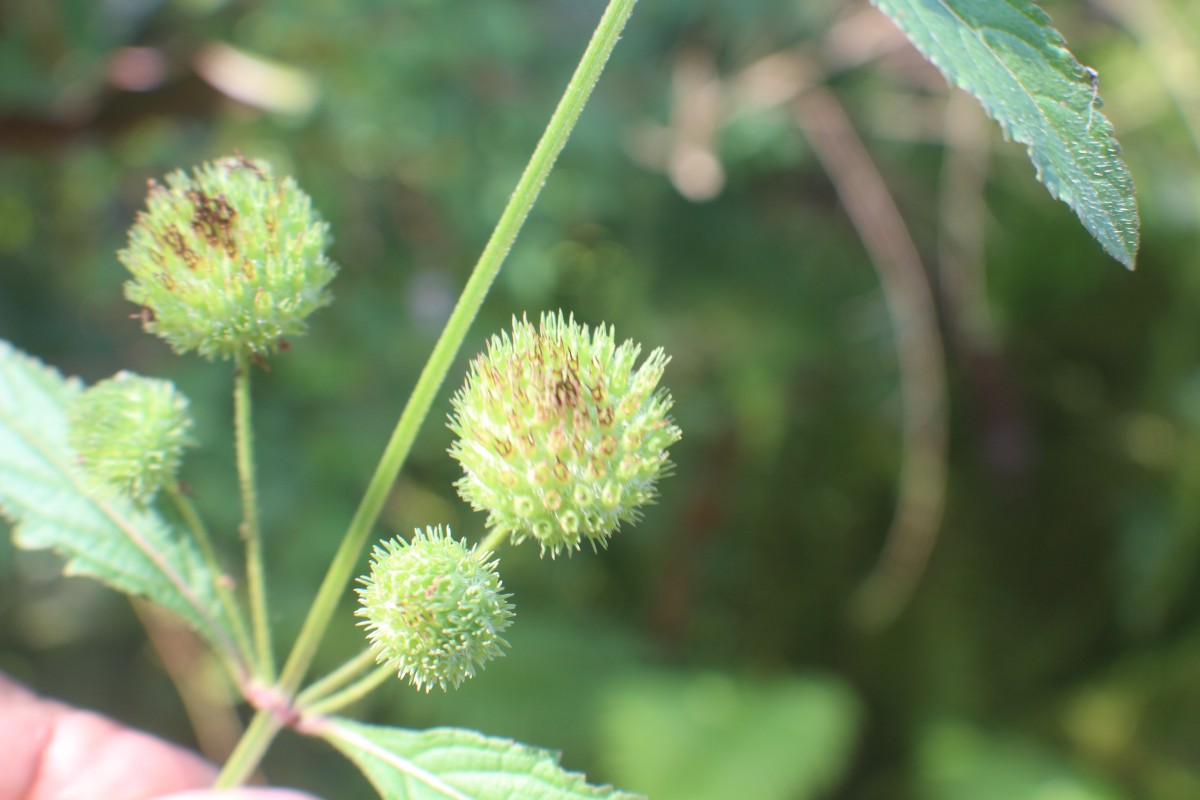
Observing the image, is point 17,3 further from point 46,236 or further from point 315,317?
point 315,317

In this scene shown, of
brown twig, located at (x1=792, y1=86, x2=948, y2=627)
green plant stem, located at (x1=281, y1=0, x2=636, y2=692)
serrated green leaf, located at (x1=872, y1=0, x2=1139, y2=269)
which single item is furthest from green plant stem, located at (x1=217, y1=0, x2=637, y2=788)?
brown twig, located at (x1=792, y1=86, x2=948, y2=627)

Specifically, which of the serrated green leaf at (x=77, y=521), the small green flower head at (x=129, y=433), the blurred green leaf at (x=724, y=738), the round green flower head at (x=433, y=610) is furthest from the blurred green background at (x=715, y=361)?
the round green flower head at (x=433, y=610)

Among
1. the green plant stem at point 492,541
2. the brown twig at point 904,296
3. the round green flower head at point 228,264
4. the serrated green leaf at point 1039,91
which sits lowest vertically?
the green plant stem at point 492,541

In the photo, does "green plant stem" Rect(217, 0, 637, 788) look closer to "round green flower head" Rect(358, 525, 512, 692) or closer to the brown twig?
"round green flower head" Rect(358, 525, 512, 692)

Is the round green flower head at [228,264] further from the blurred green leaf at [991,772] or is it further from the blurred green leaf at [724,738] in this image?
the blurred green leaf at [991,772]

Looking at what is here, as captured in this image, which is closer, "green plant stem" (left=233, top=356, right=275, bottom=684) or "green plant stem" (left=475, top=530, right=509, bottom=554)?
"green plant stem" (left=475, top=530, right=509, bottom=554)
